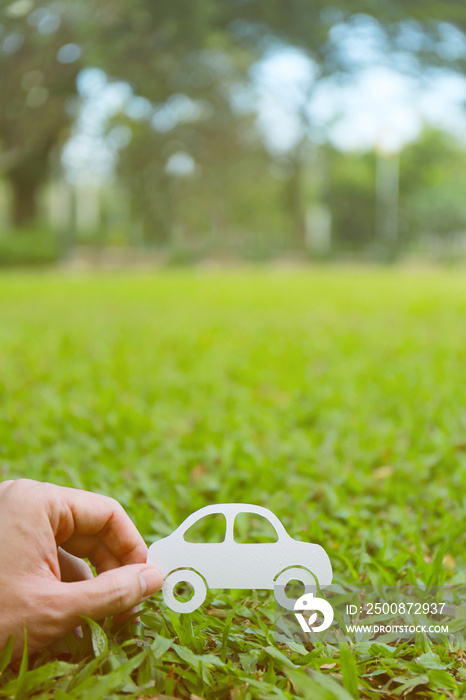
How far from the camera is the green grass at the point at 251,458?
1073 mm

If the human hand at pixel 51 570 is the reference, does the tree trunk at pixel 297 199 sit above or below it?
above

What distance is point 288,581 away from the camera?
1094mm

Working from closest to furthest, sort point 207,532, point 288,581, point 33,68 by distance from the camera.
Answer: point 288,581 → point 207,532 → point 33,68

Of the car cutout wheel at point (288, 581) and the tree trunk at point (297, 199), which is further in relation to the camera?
the tree trunk at point (297, 199)

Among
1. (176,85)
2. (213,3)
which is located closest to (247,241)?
(176,85)

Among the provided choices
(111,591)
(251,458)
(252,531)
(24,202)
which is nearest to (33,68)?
(251,458)

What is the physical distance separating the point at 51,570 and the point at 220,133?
24654mm

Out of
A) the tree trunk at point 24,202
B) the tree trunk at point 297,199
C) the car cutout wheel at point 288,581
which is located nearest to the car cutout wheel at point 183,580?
the car cutout wheel at point 288,581

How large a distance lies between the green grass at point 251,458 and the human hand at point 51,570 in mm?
70

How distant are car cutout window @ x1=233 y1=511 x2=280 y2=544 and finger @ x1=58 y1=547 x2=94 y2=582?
0.64 meters

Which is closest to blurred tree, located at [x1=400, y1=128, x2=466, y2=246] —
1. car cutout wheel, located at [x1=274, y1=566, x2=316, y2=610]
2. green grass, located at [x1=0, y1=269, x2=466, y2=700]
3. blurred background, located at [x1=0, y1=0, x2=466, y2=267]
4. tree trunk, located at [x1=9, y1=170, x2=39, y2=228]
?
blurred background, located at [x1=0, y1=0, x2=466, y2=267]

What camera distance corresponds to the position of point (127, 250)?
26.2m

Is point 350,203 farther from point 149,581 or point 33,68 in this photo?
point 149,581

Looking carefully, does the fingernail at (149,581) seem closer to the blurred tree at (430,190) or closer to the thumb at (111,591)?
the thumb at (111,591)
